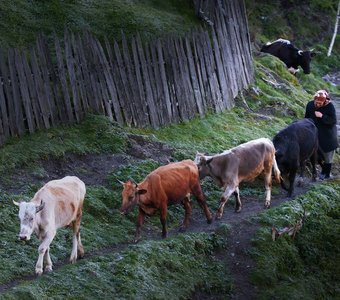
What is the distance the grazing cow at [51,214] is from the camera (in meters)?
9.24

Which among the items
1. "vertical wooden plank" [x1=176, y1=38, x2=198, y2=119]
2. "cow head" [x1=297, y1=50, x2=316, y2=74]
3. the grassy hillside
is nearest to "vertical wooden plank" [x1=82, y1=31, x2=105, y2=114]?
the grassy hillside

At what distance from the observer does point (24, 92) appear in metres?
13.8

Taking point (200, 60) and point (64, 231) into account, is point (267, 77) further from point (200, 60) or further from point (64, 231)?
point (64, 231)

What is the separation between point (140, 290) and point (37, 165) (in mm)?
4226

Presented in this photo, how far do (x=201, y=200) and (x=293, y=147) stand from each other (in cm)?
287

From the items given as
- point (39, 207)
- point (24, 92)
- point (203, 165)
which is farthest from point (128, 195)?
point (24, 92)

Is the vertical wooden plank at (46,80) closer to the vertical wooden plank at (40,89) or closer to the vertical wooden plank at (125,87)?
the vertical wooden plank at (40,89)

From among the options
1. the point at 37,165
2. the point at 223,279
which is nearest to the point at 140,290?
the point at 223,279

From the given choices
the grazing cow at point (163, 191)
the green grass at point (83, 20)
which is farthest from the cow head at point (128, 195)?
the green grass at point (83, 20)

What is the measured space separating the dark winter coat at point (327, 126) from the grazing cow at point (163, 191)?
4.56m

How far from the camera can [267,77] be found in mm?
24016

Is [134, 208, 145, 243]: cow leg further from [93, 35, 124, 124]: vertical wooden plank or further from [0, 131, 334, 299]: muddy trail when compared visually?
[93, 35, 124, 124]: vertical wooden plank

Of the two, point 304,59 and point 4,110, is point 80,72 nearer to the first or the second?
point 4,110

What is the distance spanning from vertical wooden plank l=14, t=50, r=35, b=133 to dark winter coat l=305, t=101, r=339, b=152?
20.2 ft
